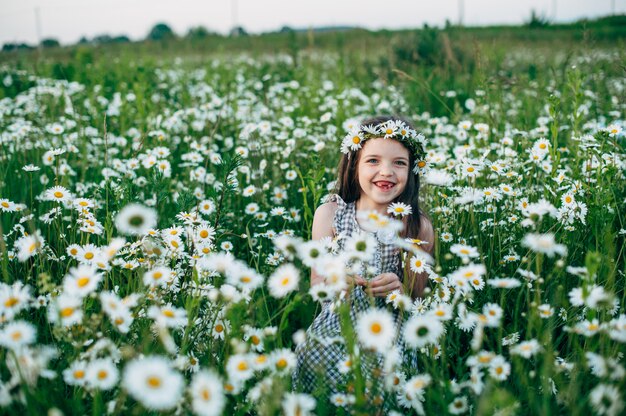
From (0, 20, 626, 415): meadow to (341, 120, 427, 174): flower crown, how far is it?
147mm

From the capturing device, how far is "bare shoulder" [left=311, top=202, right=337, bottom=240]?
2459mm

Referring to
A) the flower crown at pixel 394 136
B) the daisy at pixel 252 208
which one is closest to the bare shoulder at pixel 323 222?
the flower crown at pixel 394 136

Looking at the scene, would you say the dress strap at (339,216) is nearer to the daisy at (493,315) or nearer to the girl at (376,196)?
the girl at (376,196)

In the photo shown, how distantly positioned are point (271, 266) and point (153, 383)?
1344 mm

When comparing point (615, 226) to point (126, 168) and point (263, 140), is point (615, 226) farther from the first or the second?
point (126, 168)

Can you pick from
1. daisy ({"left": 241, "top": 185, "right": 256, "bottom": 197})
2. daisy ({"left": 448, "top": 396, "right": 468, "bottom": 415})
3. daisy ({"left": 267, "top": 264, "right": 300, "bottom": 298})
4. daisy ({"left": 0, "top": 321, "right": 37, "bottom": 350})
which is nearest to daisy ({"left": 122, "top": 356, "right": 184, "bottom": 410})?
daisy ({"left": 0, "top": 321, "right": 37, "bottom": 350})

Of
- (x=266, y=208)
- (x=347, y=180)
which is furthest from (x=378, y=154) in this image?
(x=266, y=208)

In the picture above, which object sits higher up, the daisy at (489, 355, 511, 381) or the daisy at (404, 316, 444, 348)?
the daisy at (404, 316, 444, 348)

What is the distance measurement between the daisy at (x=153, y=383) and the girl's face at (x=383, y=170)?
4.67ft

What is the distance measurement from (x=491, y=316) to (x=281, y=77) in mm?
5364

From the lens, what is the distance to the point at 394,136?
2359 millimetres

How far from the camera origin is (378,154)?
235 centimetres

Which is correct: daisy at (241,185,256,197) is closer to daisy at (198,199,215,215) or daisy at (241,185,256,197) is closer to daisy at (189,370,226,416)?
daisy at (198,199,215,215)

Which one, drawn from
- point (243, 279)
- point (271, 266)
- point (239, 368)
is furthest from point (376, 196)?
point (239, 368)
